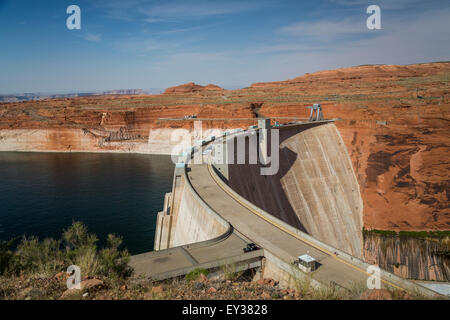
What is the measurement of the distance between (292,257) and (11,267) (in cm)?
826

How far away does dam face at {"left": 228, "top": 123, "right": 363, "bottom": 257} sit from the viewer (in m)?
24.4

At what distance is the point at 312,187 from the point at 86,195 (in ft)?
74.7

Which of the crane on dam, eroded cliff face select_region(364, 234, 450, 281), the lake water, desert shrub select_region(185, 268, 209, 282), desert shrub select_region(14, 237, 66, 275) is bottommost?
eroded cliff face select_region(364, 234, 450, 281)

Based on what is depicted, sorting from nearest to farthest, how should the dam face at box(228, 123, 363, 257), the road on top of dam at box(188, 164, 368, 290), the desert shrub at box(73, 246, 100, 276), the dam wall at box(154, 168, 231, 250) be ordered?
the desert shrub at box(73, 246, 100, 276), the road on top of dam at box(188, 164, 368, 290), the dam wall at box(154, 168, 231, 250), the dam face at box(228, 123, 363, 257)

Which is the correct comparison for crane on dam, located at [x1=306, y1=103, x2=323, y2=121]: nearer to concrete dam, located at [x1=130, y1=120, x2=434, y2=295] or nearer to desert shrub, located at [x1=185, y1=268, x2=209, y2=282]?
concrete dam, located at [x1=130, y1=120, x2=434, y2=295]

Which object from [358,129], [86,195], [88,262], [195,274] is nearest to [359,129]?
[358,129]

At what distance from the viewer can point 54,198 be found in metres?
29.8

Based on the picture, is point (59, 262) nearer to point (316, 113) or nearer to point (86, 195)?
point (86, 195)

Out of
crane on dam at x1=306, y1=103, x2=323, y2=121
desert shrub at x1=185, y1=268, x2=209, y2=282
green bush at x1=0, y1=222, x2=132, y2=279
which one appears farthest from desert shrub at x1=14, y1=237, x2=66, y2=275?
crane on dam at x1=306, y1=103, x2=323, y2=121

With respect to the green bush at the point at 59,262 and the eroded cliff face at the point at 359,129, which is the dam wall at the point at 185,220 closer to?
the green bush at the point at 59,262

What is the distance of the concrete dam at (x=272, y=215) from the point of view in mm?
10125

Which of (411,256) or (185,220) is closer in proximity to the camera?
(185,220)

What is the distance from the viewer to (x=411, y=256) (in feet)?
89.5

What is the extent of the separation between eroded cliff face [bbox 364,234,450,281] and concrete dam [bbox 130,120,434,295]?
5.55ft
